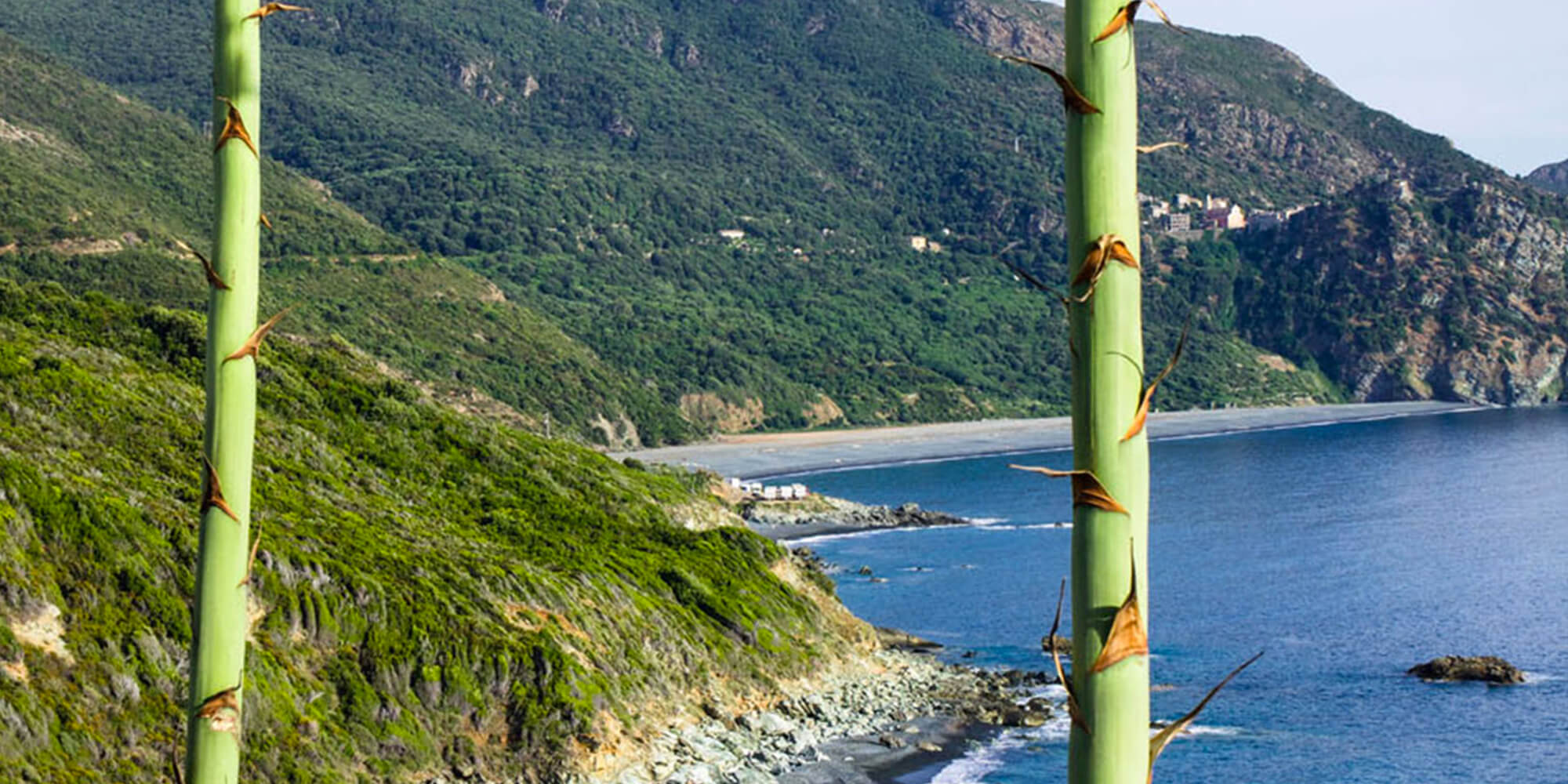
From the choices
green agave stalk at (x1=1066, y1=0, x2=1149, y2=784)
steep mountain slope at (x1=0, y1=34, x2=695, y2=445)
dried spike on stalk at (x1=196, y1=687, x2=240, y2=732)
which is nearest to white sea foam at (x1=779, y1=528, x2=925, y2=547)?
steep mountain slope at (x1=0, y1=34, x2=695, y2=445)

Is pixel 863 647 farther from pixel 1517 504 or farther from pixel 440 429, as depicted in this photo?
pixel 1517 504

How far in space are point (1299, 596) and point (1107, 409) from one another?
72724 mm

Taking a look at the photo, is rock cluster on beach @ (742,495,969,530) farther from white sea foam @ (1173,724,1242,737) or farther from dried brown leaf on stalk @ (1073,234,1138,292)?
dried brown leaf on stalk @ (1073,234,1138,292)

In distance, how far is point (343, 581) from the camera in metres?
33.7

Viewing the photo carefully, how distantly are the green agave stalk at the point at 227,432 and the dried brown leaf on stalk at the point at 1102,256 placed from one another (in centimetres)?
184

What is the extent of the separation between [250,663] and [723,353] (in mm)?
131885

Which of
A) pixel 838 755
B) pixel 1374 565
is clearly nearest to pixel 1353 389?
pixel 1374 565

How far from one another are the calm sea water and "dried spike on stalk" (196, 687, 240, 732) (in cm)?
3615

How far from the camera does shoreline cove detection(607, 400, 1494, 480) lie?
131 meters

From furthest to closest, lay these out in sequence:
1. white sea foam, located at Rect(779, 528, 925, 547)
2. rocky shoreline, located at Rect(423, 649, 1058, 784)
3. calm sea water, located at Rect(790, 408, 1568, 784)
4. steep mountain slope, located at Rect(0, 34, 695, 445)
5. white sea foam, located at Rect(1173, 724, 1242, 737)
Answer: steep mountain slope, located at Rect(0, 34, 695, 445)
white sea foam, located at Rect(779, 528, 925, 547)
white sea foam, located at Rect(1173, 724, 1242, 737)
calm sea water, located at Rect(790, 408, 1568, 784)
rocky shoreline, located at Rect(423, 649, 1058, 784)

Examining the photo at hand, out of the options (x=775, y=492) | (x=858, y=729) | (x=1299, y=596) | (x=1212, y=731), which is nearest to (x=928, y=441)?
(x=775, y=492)

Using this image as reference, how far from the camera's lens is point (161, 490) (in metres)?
34.1

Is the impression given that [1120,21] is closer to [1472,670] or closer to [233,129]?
[233,129]

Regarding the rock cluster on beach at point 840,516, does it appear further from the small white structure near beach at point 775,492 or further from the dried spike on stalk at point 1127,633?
the dried spike on stalk at point 1127,633
